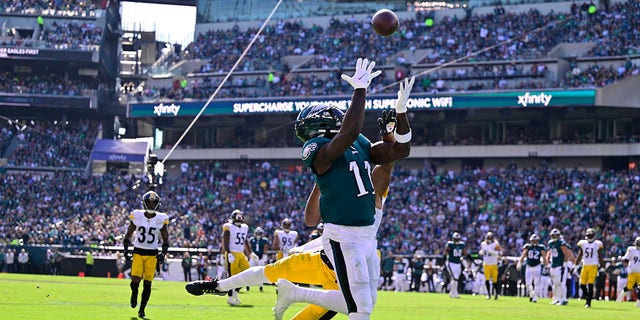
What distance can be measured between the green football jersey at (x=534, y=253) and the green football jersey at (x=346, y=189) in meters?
22.0

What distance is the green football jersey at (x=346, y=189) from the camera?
970 centimetres

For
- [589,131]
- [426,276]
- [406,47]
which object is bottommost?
[426,276]

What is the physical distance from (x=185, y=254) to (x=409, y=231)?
10.1 meters

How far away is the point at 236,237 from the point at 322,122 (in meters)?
15.9

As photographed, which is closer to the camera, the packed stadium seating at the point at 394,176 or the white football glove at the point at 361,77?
the white football glove at the point at 361,77

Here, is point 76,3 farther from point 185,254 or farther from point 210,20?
point 185,254

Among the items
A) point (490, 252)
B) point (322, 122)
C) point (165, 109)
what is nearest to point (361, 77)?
point (322, 122)

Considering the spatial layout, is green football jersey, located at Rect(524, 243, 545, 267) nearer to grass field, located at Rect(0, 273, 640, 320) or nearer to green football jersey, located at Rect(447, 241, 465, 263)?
green football jersey, located at Rect(447, 241, 465, 263)

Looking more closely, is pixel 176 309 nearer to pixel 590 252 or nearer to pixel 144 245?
pixel 144 245

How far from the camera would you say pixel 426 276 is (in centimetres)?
4241

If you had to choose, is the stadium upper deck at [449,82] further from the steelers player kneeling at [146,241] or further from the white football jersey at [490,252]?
the steelers player kneeling at [146,241]

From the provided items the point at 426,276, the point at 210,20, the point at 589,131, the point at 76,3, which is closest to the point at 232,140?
the point at 210,20

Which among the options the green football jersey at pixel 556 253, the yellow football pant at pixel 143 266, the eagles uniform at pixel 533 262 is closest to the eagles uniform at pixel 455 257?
the eagles uniform at pixel 533 262

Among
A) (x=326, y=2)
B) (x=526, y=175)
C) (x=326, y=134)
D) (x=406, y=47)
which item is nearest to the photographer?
(x=326, y=134)
